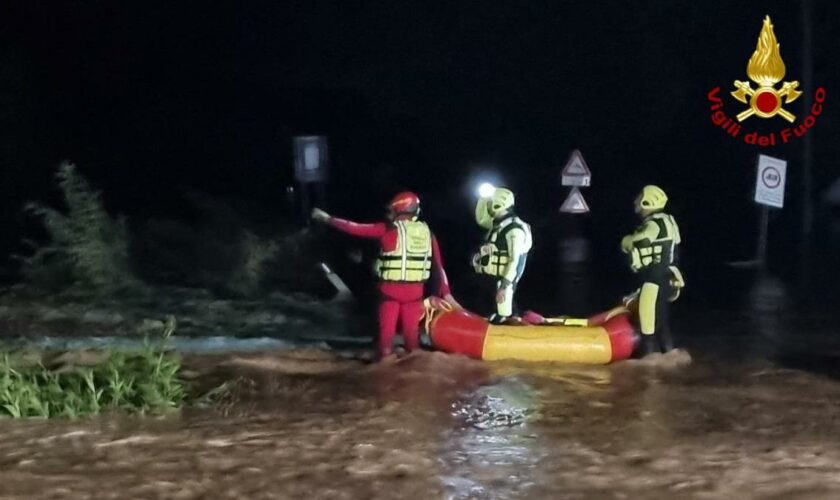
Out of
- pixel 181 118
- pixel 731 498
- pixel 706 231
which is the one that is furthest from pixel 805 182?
pixel 731 498

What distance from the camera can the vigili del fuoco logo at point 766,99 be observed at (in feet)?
66.4

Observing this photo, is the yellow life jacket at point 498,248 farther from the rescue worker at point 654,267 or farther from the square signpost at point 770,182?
the square signpost at point 770,182

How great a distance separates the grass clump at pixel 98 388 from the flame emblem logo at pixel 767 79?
41.9 feet

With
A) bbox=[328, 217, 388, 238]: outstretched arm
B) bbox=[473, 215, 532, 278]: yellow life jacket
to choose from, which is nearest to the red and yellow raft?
bbox=[473, 215, 532, 278]: yellow life jacket

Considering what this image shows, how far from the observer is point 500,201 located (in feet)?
40.0

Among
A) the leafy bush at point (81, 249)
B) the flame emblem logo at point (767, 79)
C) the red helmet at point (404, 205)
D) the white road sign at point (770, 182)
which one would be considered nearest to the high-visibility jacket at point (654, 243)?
the red helmet at point (404, 205)

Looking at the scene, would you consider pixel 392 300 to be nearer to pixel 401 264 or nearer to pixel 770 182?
pixel 401 264

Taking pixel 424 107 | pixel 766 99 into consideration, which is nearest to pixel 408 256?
pixel 766 99

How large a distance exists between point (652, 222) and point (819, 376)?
2.11m

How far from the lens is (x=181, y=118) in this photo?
95.5ft

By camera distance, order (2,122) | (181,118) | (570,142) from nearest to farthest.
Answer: (2,122) → (181,118) → (570,142)

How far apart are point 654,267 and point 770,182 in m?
8.72

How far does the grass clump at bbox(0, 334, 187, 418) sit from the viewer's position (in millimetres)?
9258

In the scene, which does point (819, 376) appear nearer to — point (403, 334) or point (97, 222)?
point (403, 334)
